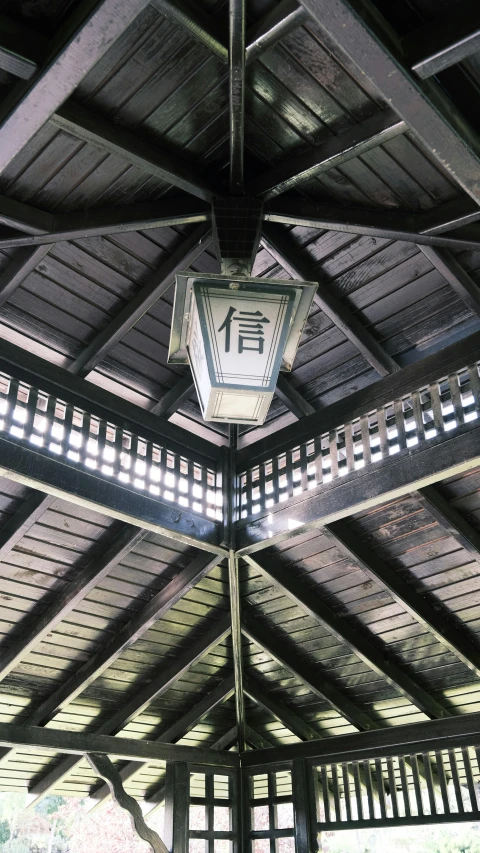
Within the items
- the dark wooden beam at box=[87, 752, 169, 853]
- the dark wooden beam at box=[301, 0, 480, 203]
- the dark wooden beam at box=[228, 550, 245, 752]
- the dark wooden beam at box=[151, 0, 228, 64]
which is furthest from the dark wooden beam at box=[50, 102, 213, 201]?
the dark wooden beam at box=[87, 752, 169, 853]

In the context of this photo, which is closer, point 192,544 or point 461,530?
point 461,530

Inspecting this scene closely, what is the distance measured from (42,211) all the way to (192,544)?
238 cm

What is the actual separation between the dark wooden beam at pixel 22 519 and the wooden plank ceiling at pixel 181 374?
0.01 metres

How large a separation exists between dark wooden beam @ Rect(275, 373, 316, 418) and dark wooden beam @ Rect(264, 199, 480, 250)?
152cm

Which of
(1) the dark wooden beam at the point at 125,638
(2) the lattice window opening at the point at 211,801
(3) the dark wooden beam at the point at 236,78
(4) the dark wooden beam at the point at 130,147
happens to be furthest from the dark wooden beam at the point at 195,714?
(3) the dark wooden beam at the point at 236,78

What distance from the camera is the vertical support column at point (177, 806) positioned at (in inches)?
234

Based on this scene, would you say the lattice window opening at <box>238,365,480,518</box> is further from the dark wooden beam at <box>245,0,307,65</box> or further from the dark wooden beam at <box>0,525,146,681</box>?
the dark wooden beam at <box>245,0,307,65</box>

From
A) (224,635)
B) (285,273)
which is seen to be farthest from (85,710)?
(285,273)

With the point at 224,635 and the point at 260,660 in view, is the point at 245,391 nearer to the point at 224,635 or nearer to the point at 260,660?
the point at 224,635

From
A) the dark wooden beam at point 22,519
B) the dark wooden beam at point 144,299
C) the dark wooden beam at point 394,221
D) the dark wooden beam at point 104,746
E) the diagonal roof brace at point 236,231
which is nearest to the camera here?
the diagonal roof brace at point 236,231

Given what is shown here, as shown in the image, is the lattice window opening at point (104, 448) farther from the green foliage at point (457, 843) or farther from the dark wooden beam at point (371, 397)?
the green foliage at point (457, 843)

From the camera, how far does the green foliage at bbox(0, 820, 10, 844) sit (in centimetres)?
1670

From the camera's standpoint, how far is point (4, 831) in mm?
16781

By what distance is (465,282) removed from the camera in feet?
14.3
